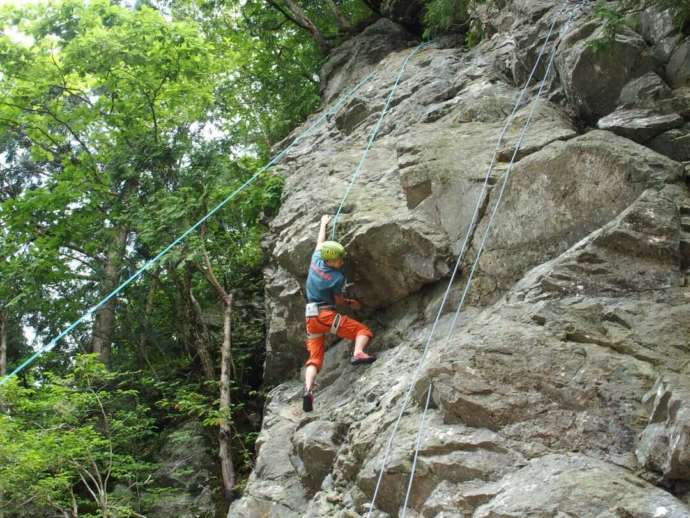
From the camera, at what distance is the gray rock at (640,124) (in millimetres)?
6219

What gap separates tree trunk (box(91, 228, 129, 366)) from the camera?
10750 mm

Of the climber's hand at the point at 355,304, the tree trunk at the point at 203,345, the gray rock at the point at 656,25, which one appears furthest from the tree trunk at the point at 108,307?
the gray rock at the point at 656,25

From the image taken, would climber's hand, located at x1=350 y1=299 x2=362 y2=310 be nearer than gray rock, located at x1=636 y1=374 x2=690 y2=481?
No

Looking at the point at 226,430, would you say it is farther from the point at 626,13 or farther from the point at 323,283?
the point at 626,13

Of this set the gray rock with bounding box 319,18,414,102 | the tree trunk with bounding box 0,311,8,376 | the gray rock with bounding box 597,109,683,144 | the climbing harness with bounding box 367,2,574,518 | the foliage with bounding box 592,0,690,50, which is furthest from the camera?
the gray rock with bounding box 319,18,414,102

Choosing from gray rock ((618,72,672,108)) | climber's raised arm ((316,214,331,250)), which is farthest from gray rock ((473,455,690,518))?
gray rock ((618,72,672,108))

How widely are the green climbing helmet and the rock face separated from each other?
29cm

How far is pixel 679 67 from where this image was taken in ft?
21.5

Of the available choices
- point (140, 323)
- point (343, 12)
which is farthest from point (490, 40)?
point (140, 323)

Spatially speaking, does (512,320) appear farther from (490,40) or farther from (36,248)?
(36,248)

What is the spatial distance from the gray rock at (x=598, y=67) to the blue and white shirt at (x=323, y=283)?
9.49 ft

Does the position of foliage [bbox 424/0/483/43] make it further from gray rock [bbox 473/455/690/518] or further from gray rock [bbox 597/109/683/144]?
gray rock [bbox 473/455/690/518]

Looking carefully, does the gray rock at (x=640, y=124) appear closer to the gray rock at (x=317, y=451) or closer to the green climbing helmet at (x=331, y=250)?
the green climbing helmet at (x=331, y=250)

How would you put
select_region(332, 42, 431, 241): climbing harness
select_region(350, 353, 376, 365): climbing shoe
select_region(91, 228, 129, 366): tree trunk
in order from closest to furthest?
select_region(350, 353, 376, 365): climbing shoe, select_region(332, 42, 431, 241): climbing harness, select_region(91, 228, 129, 366): tree trunk
